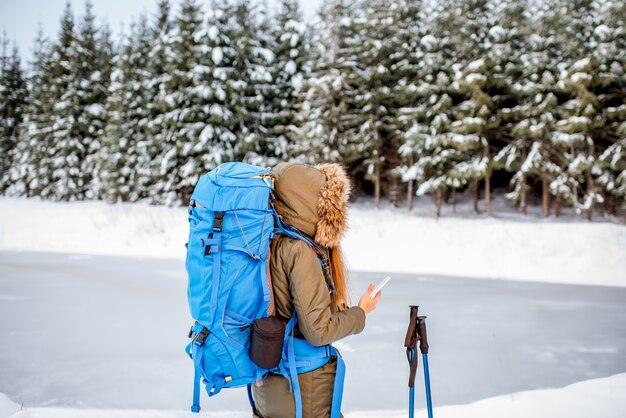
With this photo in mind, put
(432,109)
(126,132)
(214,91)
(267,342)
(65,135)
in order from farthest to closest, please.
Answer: (65,135), (126,132), (214,91), (432,109), (267,342)

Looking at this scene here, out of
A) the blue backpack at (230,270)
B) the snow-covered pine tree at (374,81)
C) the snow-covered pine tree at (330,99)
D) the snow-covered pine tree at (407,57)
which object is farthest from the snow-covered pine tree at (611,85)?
the blue backpack at (230,270)

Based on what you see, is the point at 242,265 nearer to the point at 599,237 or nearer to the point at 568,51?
the point at 599,237

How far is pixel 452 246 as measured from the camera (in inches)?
582

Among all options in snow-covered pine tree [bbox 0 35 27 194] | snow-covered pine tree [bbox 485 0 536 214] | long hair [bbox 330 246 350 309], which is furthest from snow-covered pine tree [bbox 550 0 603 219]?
snow-covered pine tree [bbox 0 35 27 194]

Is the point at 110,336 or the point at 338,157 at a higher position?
the point at 338,157

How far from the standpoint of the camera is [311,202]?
A: 2162 millimetres

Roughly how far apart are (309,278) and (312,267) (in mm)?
50

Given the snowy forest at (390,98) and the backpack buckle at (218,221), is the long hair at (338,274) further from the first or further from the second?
the snowy forest at (390,98)

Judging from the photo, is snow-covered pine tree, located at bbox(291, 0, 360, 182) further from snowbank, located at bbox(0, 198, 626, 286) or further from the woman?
the woman

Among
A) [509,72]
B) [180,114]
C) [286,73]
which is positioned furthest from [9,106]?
[509,72]

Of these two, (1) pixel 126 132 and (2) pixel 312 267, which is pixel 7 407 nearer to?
(2) pixel 312 267

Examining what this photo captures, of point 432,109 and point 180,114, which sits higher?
point 432,109

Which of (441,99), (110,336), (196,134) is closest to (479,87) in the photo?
(441,99)

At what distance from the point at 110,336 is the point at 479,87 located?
18.7 meters
